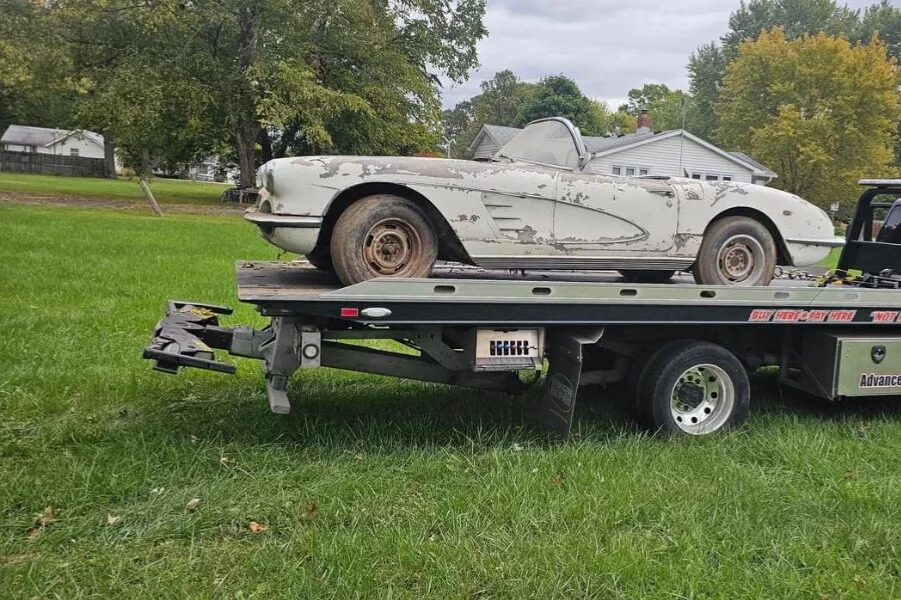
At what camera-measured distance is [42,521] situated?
3486mm

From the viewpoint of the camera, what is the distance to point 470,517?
3650 millimetres

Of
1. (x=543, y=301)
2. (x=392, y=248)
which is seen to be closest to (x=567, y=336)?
(x=543, y=301)

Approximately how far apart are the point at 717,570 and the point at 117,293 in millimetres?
A: 7748

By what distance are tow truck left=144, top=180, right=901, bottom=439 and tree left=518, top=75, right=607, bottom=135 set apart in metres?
48.4

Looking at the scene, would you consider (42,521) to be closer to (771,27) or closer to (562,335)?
(562,335)

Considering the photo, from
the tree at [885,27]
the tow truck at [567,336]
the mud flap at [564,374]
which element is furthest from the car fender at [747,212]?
the tree at [885,27]

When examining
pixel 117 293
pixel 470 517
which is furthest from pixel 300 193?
pixel 117 293

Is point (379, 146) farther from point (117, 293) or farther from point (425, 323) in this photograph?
point (425, 323)

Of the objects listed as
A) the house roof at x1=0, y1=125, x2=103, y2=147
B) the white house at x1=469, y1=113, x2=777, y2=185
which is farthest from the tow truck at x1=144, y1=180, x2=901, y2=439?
the house roof at x1=0, y1=125, x2=103, y2=147

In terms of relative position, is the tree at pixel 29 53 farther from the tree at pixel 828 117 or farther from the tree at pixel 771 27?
the tree at pixel 771 27

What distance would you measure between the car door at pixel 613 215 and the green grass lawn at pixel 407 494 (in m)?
1.24

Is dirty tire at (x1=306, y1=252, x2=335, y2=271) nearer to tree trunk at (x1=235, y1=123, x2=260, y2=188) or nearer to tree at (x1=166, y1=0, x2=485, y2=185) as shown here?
tree at (x1=166, y1=0, x2=485, y2=185)

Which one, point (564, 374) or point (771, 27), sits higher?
point (771, 27)

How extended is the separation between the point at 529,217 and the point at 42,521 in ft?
10.00
